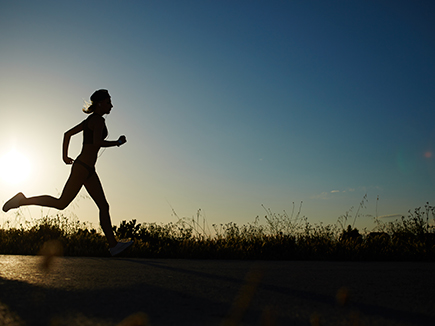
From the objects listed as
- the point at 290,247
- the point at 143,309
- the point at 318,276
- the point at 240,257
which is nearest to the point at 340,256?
the point at 290,247

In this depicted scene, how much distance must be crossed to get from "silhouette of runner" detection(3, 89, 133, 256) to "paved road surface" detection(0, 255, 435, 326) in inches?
69.5

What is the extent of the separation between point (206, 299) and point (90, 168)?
11.6 ft

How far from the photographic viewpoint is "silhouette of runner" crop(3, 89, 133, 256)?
18.1 feet

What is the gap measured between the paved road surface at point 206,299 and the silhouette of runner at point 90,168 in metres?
1.76

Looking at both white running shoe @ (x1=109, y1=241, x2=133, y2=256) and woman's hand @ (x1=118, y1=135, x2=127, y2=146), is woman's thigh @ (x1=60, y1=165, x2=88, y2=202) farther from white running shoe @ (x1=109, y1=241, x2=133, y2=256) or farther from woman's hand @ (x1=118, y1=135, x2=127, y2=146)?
white running shoe @ (x1=109, y1=241, x2=133, y2=256)

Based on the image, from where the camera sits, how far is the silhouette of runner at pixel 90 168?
552 centimetres

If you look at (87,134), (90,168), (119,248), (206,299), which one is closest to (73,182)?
(90,168)

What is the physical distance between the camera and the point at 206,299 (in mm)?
2674

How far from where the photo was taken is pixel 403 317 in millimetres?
2359

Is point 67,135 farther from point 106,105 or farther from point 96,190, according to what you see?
point 96,190

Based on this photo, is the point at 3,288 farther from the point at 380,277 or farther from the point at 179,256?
the point at 179,256

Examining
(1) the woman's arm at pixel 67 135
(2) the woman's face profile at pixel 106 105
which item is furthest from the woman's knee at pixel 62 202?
(2) the woman's face profile at pixel 106 105

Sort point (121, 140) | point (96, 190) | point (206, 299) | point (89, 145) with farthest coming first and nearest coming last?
point (96, 190)
point (89, 145)
point (121, 140)
point (206, 299)

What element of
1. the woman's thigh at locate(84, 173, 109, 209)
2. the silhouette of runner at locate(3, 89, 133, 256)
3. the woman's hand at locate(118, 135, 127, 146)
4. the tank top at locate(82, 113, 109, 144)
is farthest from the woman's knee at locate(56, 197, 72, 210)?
the woman's hand at locate(118, 135, 127, 146)
